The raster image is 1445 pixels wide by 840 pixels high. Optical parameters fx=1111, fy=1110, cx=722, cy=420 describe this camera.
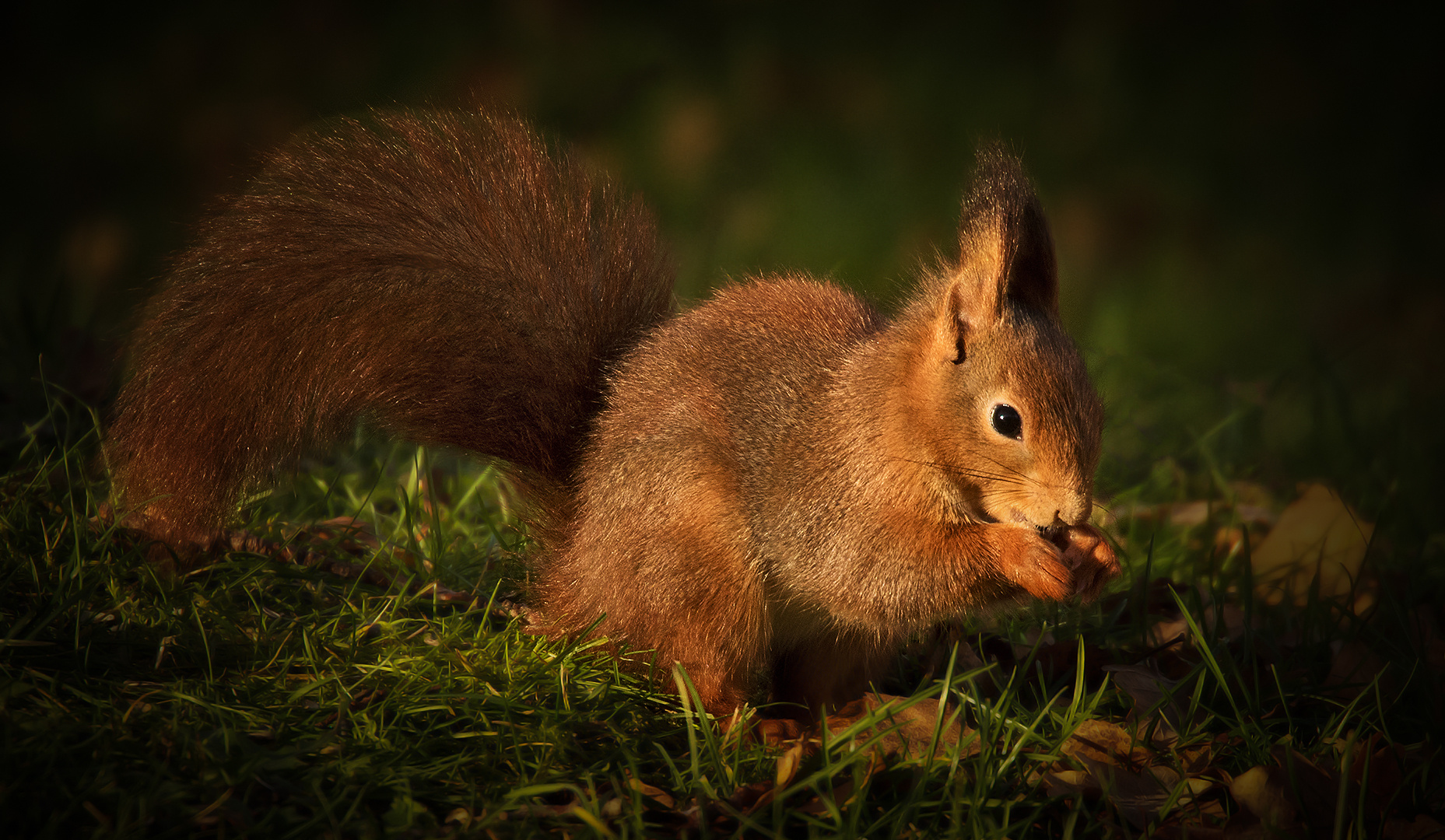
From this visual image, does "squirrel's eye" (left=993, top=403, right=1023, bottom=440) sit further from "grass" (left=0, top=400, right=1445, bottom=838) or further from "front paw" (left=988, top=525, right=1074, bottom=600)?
"grass" (left=0, top=400, right=1445, bottom=838)

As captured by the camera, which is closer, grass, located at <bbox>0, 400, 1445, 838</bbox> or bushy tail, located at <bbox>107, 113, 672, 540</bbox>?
grass, located at <bbox>0, 400, 1445, 838</bbox>

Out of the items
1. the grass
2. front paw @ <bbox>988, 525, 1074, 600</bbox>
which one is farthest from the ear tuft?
the grass

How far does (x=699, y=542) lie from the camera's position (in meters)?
1.67

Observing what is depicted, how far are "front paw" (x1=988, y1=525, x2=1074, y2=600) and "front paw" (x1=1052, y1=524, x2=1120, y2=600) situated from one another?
2cm

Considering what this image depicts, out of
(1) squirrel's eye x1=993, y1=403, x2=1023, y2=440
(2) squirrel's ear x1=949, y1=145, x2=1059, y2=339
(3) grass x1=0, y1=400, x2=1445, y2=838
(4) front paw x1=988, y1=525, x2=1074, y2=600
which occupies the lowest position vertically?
(3) grass x1=0, y1=400, x2=1445, y2=838

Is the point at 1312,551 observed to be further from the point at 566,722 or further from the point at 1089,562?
the point at 566,722

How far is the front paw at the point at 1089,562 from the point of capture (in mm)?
1633

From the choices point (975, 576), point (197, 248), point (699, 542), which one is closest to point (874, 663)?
point (975, 576)

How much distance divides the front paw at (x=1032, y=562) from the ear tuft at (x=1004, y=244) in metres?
0.32

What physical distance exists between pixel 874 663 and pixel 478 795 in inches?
30.6

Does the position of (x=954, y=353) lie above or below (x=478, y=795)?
above

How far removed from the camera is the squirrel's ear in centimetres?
163

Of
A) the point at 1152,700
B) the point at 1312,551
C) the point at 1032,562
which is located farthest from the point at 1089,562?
the point at 1312,551

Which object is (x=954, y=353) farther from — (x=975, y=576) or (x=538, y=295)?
(x=538, y=295)
